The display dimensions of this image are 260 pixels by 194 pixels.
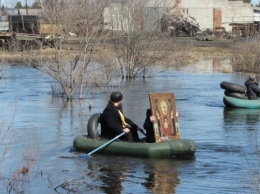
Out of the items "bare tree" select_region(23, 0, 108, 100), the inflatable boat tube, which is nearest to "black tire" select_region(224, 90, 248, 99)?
"bare tree" select_region(23, 0, 108, 100)

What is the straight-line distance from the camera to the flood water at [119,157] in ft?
44.4

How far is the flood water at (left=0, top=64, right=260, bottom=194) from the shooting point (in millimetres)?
13531

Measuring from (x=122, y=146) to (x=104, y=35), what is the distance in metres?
12.3

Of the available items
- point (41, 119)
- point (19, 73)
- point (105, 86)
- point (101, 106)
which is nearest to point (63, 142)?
point (41, 119)

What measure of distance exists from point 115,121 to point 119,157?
2.45 ft

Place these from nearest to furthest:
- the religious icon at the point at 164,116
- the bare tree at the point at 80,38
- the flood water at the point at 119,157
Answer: the flood water at the point at 119,157 < the religious icon at the point at 164,116 < the bare tree at the point at 80,38

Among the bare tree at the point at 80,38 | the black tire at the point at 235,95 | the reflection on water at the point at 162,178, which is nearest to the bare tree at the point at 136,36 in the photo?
the bare tree at the point at 80,38

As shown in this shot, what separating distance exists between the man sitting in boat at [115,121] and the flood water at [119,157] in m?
0.60

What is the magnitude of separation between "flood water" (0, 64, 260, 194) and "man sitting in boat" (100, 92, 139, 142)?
0.60 m

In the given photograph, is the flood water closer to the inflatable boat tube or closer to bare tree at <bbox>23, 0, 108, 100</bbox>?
the inflatable boat tube

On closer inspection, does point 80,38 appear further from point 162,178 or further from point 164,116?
point 162,178

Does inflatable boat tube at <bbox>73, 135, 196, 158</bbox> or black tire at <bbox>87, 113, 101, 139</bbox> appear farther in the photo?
black tire at <bbox>87, 113, 101, 139</bbox>

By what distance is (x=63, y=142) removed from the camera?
60.4 ft

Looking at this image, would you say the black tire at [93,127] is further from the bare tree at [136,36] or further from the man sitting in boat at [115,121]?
the bare tree at [136,36]
